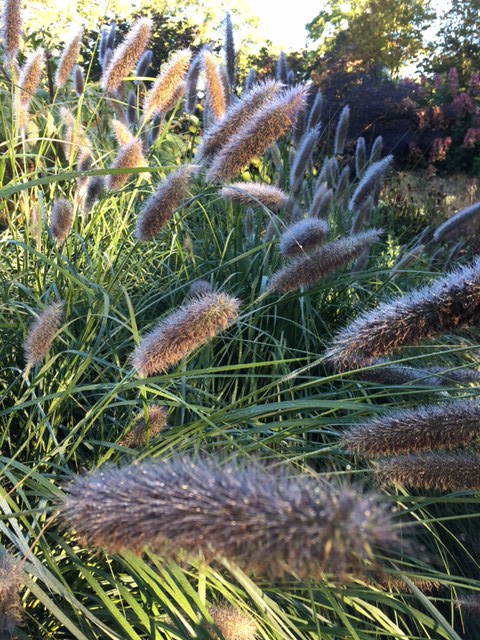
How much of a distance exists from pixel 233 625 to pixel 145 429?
55cm

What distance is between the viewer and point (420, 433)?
154 centimetres

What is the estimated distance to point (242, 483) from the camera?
78 cm

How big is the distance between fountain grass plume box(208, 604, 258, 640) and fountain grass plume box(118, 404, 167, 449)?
494mm

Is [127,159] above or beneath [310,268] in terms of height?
above

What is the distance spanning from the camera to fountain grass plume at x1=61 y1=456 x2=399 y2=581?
695 mm

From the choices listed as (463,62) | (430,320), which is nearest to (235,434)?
(430,320)

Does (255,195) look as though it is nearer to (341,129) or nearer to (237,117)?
(237,117)

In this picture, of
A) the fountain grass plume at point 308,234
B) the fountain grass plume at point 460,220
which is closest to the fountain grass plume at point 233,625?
the fountain grass plume at point 308,234

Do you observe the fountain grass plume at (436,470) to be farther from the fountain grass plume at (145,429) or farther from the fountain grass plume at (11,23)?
the fountain grass plume at (11,23)

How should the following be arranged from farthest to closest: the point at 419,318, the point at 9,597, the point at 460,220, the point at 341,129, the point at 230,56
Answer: the point at 341,129
the point at 230,56
the point at 460,220
the point at 419,318
the point at 9,597

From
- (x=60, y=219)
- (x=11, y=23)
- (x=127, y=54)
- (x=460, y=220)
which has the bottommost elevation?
(x=460, y=220)

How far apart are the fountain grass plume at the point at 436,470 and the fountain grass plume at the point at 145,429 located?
23.0 inches

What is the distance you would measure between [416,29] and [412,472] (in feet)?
87.4

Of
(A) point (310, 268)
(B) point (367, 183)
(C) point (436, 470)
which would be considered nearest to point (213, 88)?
(B) point (367, 183)
